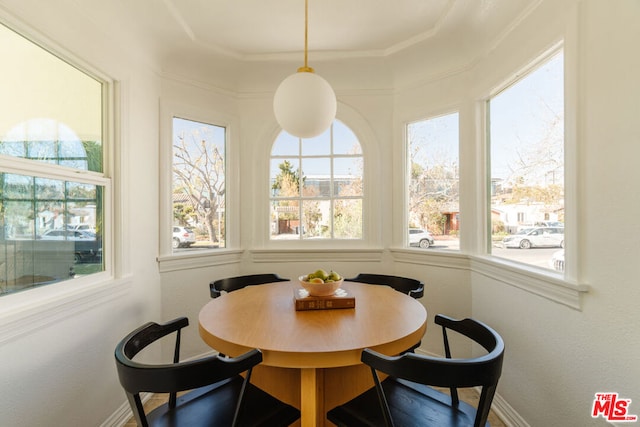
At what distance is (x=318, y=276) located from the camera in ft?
5.44

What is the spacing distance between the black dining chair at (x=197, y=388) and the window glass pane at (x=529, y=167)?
62.0 inches

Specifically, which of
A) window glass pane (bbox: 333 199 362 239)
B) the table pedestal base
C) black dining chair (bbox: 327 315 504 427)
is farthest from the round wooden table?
window glass pane (bbox: 333 199 362 239)

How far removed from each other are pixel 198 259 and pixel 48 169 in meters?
1.26

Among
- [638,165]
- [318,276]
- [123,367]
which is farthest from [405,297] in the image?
[123,367]

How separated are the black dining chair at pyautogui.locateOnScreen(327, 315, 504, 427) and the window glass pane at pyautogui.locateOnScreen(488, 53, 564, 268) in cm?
77

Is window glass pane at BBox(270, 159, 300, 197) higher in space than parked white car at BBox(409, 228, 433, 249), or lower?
higher

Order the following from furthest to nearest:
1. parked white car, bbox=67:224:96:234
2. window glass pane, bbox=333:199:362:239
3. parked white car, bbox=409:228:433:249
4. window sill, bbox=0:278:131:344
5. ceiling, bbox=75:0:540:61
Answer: window glass pane, bbox=333:199:362:239 < parked white car, bbox=409:228:433:249 < ceiling, bbox=75:0:540:61 < parked white car, bbox=67:224:96:234 < window sill, bbox=0:278:131:344

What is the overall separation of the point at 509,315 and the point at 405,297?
26.0 inches

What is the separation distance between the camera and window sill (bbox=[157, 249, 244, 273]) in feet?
7.81

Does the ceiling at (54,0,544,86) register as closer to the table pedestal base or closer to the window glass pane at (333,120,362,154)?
the window glass pane at (333,120,362,154)

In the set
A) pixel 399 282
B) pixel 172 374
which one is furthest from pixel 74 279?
pixel 399 282

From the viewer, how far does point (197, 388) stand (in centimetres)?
108

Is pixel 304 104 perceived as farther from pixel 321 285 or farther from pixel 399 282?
pixel 399 282

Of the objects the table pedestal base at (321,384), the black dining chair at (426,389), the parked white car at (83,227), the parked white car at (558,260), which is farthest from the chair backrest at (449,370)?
the parked white car at (83,227)
